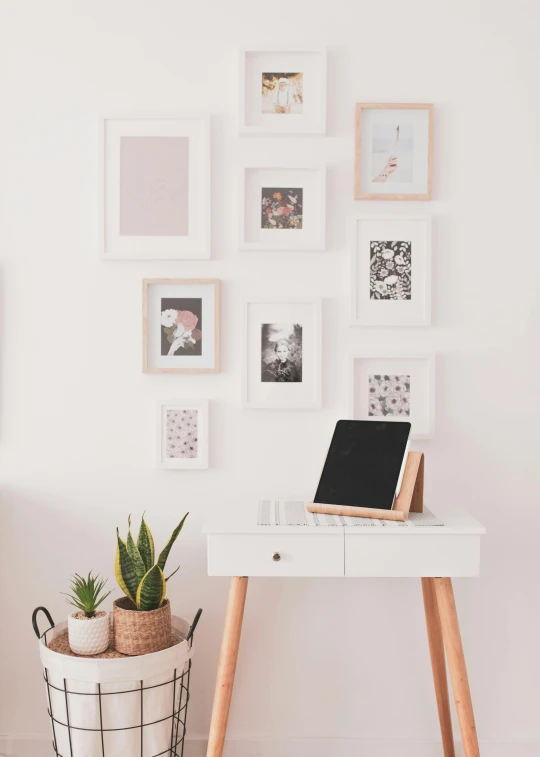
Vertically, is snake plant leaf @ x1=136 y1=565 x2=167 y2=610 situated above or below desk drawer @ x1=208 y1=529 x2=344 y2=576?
below

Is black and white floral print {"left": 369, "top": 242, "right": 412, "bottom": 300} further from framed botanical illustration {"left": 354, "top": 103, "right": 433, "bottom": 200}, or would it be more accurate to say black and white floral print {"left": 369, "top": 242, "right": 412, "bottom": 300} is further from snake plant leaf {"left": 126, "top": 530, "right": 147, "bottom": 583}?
snake plant leaf {"left": 126, "top": 530, "right": 147, "bottom": 583}

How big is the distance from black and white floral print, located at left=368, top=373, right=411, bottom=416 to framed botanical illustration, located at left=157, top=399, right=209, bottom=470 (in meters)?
0.50

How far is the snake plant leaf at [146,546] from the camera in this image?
1.82 metres

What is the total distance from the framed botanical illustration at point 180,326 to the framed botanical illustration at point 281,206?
0.77 feet

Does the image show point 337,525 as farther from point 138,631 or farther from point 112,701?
point 112,701

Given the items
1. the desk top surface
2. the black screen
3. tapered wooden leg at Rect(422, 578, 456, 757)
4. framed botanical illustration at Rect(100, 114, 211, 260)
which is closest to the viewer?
the desk top surface

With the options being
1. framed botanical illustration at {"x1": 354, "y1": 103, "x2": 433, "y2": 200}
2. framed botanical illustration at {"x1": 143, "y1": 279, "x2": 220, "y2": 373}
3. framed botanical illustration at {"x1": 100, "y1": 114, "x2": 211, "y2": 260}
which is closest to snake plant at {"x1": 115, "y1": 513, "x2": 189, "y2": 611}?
framed botanical illustration at {"x1": 143, "y1": 279, "x2": 220, "y2": 373}

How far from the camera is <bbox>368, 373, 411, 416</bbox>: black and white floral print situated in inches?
80.1

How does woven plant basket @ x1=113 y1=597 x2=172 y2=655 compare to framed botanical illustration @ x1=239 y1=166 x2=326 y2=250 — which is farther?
framed botanical illustration @ x1=239 y1=166 x2=326 y2=250

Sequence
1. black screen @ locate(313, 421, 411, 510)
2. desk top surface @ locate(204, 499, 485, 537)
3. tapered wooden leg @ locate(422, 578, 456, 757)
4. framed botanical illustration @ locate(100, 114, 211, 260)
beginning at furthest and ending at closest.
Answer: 1. framed botanical illustration @ locate(100, 114, 211, 260)
2. tapered wooden leg @ locate(422, 578, 456, 757)
3. black screen @ locate(313, 421, 411, 510)
4. desk top surface @ locate(204, 499, 485, 537)

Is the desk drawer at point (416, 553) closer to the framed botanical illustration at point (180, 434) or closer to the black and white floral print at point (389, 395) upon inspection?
the black and white floral print at point (389, 395)

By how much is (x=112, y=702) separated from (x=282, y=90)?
1.76 m

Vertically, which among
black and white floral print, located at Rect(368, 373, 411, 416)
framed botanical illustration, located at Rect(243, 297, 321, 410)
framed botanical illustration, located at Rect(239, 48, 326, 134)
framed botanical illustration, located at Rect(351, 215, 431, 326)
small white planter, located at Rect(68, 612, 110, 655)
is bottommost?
small white planter, located at Rect(68, 612, 110, 655)

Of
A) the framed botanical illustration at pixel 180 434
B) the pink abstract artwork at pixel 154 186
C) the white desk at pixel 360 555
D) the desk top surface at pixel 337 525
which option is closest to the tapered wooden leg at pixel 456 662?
the white desk at pixel 360 555
